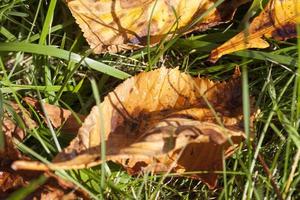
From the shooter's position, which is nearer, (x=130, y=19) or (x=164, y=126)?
(x=164, y=126)

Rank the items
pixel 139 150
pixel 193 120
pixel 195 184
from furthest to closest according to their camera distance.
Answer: pixel 195 184, pixel 193 120, pixel 139 150

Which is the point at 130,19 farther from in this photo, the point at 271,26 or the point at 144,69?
the point at 271,26

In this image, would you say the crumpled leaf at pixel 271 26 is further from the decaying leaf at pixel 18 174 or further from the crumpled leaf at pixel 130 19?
the decaying leaf at pixel 18 174

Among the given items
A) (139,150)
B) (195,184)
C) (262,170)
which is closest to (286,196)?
(262,170)

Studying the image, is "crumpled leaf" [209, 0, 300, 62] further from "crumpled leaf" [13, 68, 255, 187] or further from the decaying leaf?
the decaying leaf

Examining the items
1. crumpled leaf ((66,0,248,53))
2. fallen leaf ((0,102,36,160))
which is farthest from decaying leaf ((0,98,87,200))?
crumpled leaf ((66,0,248,53))

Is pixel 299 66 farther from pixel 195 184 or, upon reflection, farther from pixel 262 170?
pixel 195 184

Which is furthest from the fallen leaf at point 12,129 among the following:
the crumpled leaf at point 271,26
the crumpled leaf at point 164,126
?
the crumpled leaf at point 271,26

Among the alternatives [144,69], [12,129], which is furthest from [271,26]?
[12,129]
